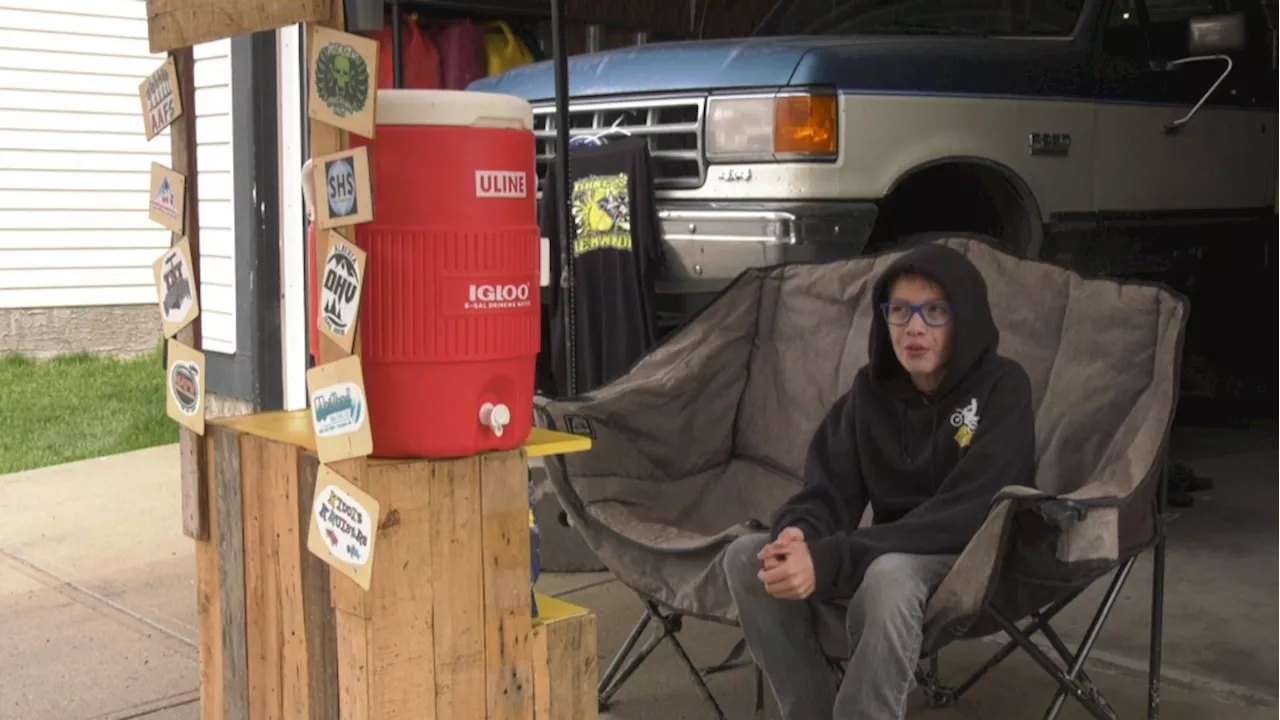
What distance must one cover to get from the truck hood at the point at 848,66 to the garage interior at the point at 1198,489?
773 mm

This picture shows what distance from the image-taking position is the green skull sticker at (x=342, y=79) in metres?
2.20

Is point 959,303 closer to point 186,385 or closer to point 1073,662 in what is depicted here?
point 1073,662

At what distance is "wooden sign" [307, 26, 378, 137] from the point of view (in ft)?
7.18

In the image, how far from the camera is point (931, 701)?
368 cm

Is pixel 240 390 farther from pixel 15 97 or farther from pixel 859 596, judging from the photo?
pixel 859 596

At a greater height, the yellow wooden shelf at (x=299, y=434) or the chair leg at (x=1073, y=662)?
the yellow wooden shelf at (x=299, y=434)

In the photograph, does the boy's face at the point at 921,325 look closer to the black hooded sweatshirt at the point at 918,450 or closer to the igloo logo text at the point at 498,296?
the black hooded sweatshirt at the point at 918,450

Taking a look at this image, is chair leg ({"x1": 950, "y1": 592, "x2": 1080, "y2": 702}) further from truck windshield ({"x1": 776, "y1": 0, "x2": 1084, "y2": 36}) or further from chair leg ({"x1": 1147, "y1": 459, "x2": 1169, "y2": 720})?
truck windshield ({"x1": 776, "y1": 0, "x2": 1084, "y2": 36})

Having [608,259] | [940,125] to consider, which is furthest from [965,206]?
[608,259]

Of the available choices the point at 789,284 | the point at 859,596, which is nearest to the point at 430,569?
the point at 859,596

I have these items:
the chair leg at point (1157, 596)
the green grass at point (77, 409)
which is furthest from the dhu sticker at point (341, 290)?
the green grass at point (77, 409)

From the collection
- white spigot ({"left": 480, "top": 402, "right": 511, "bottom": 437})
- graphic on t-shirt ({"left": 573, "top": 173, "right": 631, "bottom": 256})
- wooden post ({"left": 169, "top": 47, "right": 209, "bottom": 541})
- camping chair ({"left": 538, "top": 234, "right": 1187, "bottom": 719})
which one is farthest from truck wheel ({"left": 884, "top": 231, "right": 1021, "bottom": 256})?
wooden post ({"left": 169, "top": 47, "right": 209, "bottom": 541})

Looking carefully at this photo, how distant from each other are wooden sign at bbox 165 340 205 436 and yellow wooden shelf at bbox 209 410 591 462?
0.04m

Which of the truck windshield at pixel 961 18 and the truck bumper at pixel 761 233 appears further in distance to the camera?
the truck windshield at pixel 961 18
